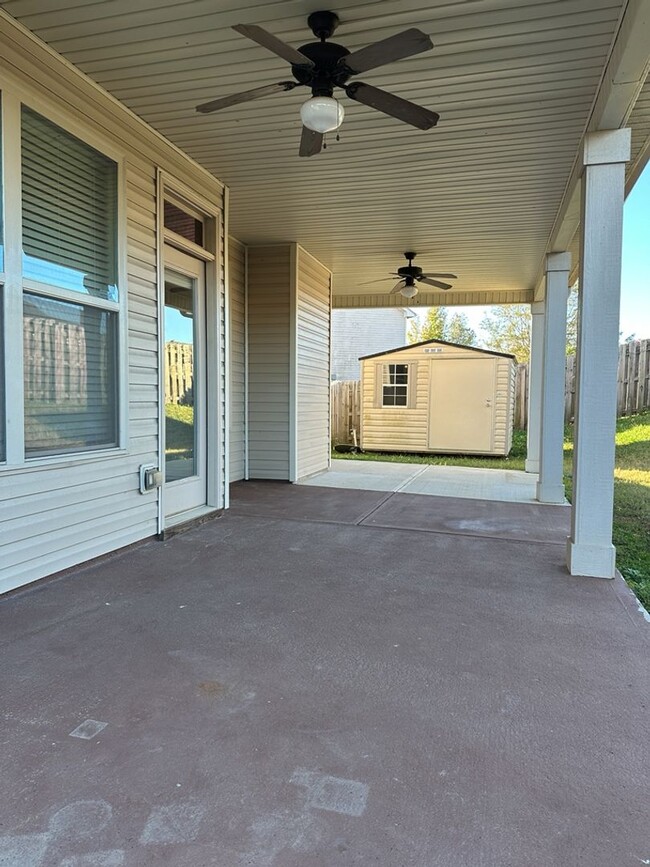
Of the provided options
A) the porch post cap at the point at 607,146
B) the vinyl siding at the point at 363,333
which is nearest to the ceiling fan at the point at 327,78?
the porch post cap at the point at 607,146

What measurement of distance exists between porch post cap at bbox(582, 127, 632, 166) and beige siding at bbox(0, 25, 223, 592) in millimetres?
2902

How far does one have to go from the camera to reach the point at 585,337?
3.36 meters

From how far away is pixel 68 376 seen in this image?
3.30 m

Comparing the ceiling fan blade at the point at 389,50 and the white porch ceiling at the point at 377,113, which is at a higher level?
the white porch ceiling at the point at 377,113

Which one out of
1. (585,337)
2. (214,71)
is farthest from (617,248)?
(214,71)

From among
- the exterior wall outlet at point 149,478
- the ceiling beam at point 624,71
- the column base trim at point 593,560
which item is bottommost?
the column base trim at point 593,560

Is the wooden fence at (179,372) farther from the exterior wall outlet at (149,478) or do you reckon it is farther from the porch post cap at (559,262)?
the porch post cap at (559,262)

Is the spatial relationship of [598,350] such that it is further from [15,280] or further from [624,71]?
[15,280]

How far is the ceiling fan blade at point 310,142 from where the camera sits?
3.20m

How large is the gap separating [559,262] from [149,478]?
4.57 meters

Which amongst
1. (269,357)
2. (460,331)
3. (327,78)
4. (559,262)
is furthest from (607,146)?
(460,331)

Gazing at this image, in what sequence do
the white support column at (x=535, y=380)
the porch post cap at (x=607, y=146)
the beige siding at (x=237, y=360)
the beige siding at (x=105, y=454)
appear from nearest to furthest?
the beige siding at (x=105, y=454)
the porch post cap at (x=607, y=146)
the beige siding at (x=237, y=360)
the white support column at (x=535, y=380)

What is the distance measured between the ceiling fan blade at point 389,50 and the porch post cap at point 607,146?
4.49 ft

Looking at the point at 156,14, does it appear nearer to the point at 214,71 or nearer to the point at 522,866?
the point at 214,71
